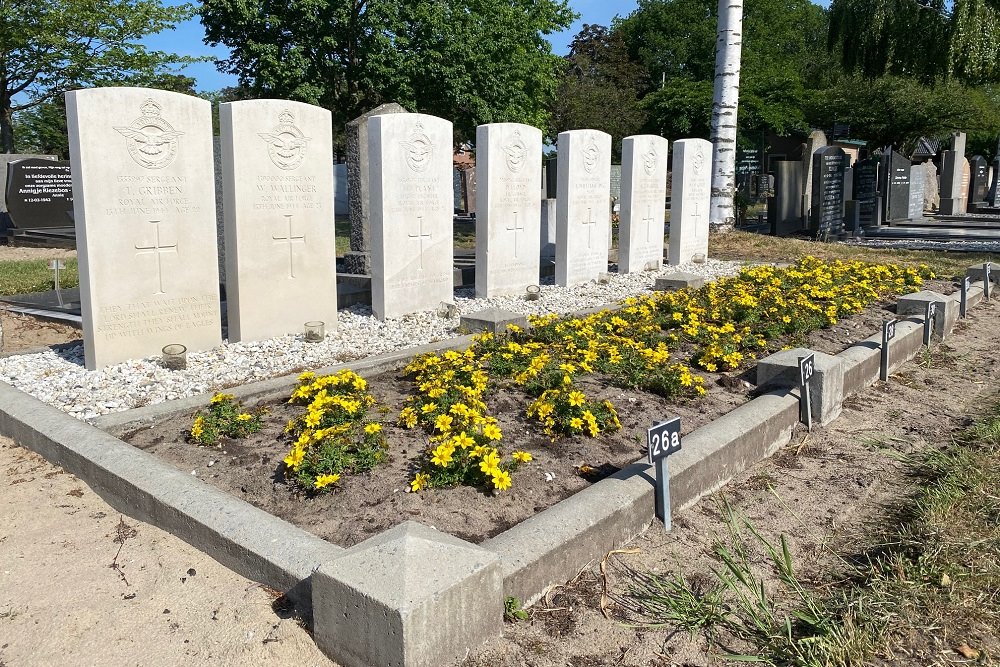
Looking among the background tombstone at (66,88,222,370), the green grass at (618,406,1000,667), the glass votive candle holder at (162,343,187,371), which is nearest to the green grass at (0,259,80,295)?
the background tombstone at (66,88,222,370)

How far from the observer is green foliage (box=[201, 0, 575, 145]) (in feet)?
64.0

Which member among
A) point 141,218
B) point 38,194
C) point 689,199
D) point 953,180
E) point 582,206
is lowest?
point 141,218

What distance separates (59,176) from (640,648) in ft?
54.3

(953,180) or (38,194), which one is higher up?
(953,180)

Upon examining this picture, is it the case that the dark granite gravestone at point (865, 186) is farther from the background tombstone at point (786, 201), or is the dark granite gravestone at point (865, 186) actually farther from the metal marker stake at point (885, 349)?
the metal marker stake at point (885, 349)

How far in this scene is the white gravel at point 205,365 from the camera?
192 inches

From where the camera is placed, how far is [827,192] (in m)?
15.8

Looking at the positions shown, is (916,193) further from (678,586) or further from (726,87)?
(678,586)

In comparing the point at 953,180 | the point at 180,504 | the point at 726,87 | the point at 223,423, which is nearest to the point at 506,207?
the point at 223,423

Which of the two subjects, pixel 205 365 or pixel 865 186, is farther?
pixel 865 186

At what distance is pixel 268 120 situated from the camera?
20.0 ft

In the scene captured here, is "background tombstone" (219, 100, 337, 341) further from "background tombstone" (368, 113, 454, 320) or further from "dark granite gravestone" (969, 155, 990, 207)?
"dark granite gravestone" (969, 155, 990, 207)

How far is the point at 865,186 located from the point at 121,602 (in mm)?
19572

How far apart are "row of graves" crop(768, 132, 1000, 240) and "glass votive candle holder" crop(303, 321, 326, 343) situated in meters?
12.3
